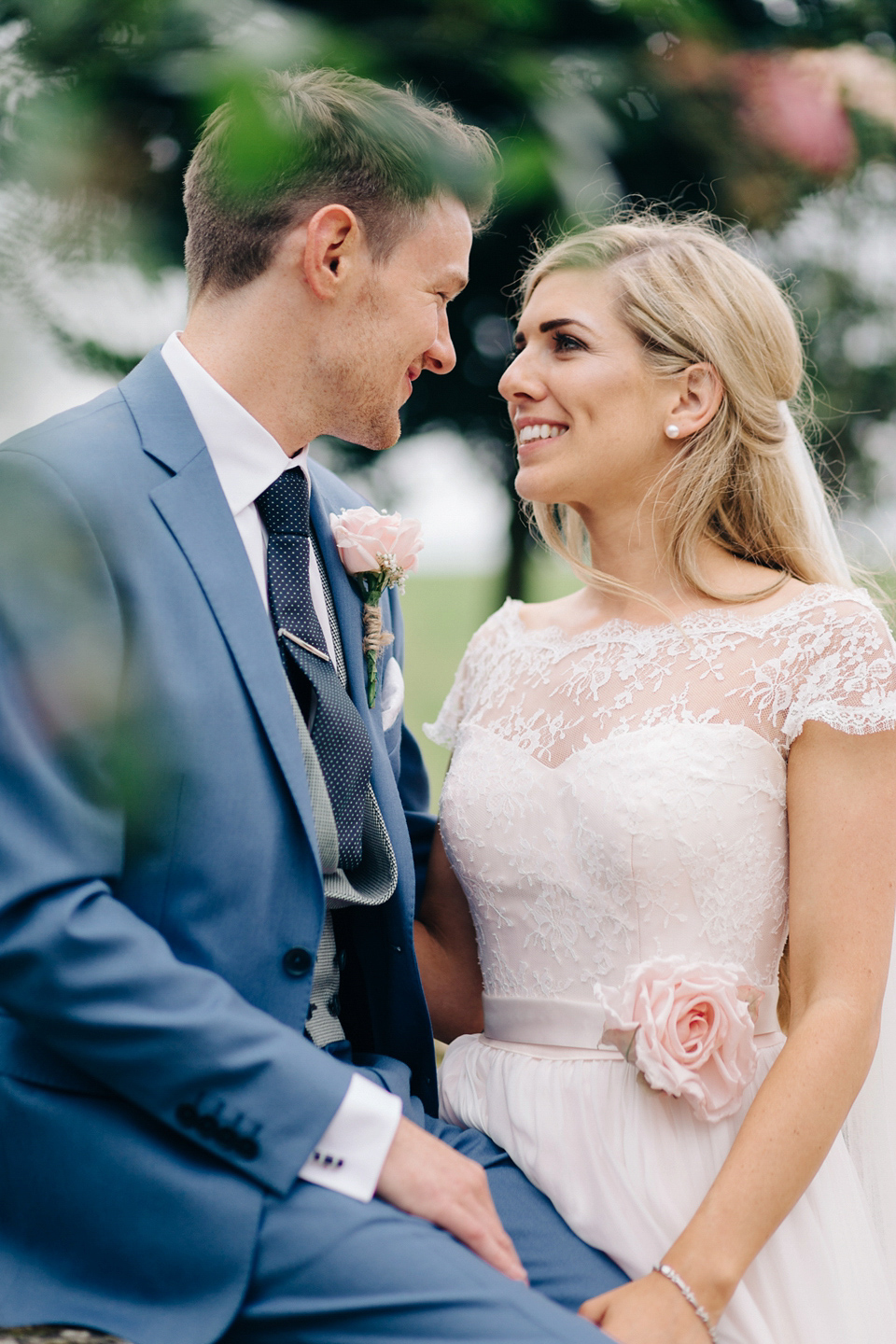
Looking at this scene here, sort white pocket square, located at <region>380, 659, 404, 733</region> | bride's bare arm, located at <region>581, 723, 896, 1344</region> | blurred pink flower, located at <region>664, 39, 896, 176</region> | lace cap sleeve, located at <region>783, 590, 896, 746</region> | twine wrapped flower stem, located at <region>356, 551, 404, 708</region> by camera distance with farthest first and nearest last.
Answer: white pocket square, located at <region>380, 659, 404, 733</region> < twine wrapped flower stem, located at <region>356, 551, 404, 708</region> < lace cap sleeve, located at <region>783, 590, 896, 746</region> < bride's bare arm, located at <region>581, 723, 896, 1344</region> < blurred pink flower, located at <region>664, 39, 896, 176</region>

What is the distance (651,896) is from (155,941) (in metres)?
1.14

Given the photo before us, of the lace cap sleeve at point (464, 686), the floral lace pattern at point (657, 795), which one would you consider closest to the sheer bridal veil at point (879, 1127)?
the floral lace pattern at point (657, 795)

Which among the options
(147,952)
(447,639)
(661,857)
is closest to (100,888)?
(147,952)

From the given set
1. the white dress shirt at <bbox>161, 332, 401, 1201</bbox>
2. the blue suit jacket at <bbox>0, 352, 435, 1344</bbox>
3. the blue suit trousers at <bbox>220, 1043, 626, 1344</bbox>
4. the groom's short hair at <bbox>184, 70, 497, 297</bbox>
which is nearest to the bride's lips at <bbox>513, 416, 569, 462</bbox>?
the white dress shirt at <bbox>161, 332, 401, 1201</bbox>

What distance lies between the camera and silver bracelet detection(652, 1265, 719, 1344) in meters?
2.06

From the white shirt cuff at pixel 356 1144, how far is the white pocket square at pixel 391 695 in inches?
37.2

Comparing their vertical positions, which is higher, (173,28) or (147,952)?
(173,28)

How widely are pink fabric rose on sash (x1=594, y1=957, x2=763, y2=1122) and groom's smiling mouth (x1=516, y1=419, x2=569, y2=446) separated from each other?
51.3 inches

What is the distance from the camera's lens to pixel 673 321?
2.87 metres

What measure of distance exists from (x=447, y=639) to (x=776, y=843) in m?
9.21

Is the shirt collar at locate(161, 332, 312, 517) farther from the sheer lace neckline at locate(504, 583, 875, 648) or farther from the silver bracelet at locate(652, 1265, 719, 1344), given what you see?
the silver bracelet at locate(652, 1265, 719, 1344)

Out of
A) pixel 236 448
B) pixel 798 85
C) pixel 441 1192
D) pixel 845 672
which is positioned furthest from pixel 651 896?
pixel 798 85

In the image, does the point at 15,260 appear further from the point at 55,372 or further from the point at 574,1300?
the point at 574,1300

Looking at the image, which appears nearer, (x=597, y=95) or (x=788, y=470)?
(x=597, y=95)
